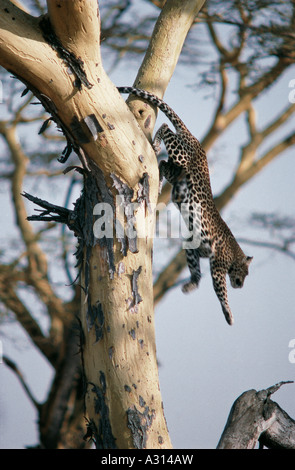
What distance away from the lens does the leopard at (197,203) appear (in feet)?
13.5

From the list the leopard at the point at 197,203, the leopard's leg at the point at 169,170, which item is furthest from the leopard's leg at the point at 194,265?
the leopard's leg at the point at 169,170

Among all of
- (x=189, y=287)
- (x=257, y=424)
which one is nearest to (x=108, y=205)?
Answer: (x=257, y=424)

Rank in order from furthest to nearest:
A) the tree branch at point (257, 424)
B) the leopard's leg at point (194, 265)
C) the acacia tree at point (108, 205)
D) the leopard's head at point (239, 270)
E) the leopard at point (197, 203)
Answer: the leopard's head at point (239, 270) < the leopard's leg at point (194, 265) < the leopard at point (197, 203) < the tree branch at point (257, 424) < the acacia tree at point (108, 205)

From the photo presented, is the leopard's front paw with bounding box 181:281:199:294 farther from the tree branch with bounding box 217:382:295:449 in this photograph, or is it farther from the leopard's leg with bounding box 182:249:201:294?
the tree branch with bounding box 217:382:295:449

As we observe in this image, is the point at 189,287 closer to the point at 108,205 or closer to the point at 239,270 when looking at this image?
the point at 239,270

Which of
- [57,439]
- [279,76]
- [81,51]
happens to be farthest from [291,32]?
[57,439]

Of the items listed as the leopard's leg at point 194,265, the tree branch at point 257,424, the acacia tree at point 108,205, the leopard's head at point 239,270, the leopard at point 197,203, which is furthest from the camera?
the leopard's head at point 239,270

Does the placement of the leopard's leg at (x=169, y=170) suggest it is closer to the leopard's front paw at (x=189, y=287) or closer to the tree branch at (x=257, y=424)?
the leopard's front paw at (x=189, y=287)

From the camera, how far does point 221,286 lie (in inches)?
199

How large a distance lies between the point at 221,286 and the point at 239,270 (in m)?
0.31

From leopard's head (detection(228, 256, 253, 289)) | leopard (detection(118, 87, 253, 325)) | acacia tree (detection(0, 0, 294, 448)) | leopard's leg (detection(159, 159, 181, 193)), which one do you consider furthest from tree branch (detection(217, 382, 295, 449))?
leopard's head (detection(228, 256, 253, 289))

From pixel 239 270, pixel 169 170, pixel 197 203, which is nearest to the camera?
pixel 169 170

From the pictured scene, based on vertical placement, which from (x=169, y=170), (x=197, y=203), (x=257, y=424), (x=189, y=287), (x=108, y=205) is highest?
(x=169, y=170)
